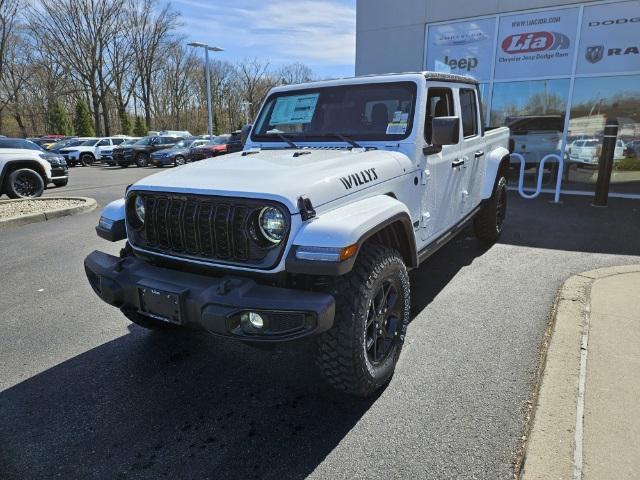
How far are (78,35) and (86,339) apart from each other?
4474cm

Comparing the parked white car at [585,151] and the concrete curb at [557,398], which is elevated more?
the parked white car at [585,151]

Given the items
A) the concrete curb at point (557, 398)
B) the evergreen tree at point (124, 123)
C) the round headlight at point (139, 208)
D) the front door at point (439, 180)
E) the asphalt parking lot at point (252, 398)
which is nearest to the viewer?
the concrete curb at point (557, 398)

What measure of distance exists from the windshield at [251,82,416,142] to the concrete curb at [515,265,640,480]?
1926 millimetres

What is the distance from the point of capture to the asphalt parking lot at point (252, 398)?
221cm

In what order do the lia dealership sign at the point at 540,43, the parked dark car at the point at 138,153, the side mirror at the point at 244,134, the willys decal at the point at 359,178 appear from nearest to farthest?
the willys decal at the point at 359,178, the side mirror at the point at 244,134, the lia dealership sign at the point at 540,43, the parked dark car at the point at 138,153

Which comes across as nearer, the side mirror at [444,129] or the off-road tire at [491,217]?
the side mirror at [444,129]

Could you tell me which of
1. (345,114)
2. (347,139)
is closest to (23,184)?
(345,114)

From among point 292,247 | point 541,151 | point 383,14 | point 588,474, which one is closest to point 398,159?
point 292,247

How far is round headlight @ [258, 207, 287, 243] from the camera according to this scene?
235cm

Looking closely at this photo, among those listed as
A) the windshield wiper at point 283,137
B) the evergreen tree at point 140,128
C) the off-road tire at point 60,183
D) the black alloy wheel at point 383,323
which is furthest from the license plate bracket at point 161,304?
the evergreen tree at point 140,128

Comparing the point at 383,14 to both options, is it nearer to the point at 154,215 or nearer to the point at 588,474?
the point at 154,215

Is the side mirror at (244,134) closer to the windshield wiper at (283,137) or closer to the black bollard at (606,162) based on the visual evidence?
the windshield wiper at (283,137)

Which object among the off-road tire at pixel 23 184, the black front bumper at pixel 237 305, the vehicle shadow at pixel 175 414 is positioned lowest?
the vehicle shadow at pixel 175 414

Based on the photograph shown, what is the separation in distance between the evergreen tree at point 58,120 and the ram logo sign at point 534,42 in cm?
4514
